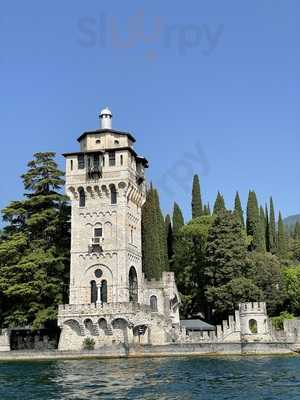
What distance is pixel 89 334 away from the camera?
48.9 metres

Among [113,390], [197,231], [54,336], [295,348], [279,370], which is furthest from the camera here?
[197,231]

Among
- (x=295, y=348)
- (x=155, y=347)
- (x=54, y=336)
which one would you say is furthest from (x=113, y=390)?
(x=54, y=336)

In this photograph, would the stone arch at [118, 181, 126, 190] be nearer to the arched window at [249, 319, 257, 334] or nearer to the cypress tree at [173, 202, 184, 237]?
the arched window at [249, 319, 257, 334]

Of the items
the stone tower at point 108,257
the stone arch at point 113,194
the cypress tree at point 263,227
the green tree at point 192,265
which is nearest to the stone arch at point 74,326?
the stone tower at point 108,257

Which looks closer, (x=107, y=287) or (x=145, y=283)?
(x=107, y=287)

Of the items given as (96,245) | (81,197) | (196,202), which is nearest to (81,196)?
(81,197)

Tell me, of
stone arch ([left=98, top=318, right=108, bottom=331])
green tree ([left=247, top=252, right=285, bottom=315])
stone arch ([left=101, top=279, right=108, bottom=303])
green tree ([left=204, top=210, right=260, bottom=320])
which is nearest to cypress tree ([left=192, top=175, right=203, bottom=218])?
green tree ([left=247, top=252, right=285, bottom=315])

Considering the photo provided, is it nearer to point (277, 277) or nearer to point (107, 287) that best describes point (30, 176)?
point (107, 287)

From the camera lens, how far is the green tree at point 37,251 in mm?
50188

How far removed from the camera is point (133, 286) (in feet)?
176

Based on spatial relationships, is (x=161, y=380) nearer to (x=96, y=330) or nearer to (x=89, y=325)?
(x=96, y=330)

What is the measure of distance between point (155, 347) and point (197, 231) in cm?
1968

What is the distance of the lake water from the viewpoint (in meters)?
24.0

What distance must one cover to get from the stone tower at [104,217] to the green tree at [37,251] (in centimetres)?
179
